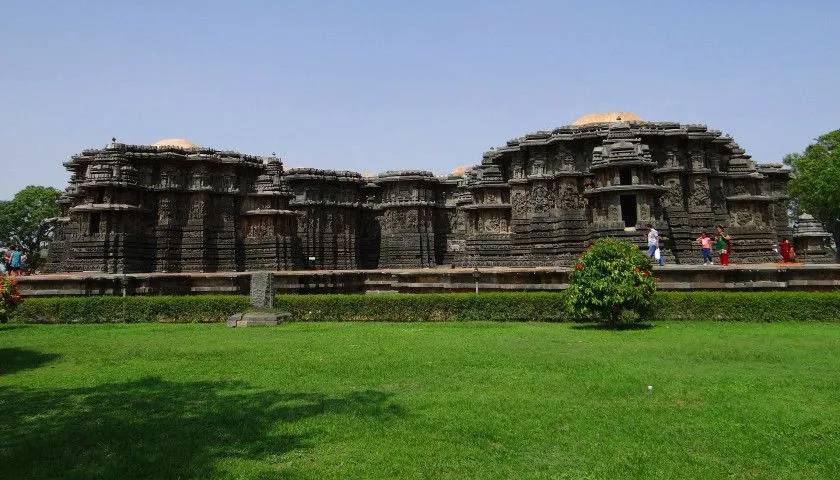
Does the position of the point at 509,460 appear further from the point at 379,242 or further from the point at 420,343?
the point at 379,242

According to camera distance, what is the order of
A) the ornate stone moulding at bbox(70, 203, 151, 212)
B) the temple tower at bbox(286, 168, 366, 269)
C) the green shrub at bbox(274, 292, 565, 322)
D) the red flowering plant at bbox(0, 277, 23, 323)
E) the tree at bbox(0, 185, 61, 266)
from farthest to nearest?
the tree at bbox(0, 185, 61, 266) → the temple tower at bbox(286, 168, 366, 269) → the ornate stone moulding at bbox(70, 203, 151, 212) → the green shrub at bbox(274, 292, 565, 322) → the red flowering plant at bbox(0, 277, 23, 323)

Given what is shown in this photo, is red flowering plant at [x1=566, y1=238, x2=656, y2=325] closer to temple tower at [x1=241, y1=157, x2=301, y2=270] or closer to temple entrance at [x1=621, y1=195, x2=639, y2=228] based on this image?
temple entrance at [x1=621, y1=195, x2=639, y2=228]

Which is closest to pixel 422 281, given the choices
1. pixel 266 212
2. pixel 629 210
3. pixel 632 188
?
pixel 632 188

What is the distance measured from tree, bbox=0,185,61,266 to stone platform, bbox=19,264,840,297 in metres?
45.0

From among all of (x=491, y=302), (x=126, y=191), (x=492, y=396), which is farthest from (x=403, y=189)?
(x=492, y=396)

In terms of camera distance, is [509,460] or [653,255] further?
[653,255]

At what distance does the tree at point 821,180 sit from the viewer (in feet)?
146

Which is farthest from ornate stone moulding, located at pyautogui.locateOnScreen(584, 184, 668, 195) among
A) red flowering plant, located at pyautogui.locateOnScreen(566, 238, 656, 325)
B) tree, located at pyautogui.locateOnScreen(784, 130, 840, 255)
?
tree, located at pyautogui.locateOnScreen(784, 130, 840, 255)

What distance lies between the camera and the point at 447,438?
5.12 metres

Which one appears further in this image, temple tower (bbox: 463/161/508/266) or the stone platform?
temple tower (bbox: 463/161/508/266)

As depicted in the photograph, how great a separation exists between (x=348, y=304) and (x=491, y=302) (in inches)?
171

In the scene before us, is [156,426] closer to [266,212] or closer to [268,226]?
[266,212]

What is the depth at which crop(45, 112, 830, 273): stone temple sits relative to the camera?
2531 centimetres

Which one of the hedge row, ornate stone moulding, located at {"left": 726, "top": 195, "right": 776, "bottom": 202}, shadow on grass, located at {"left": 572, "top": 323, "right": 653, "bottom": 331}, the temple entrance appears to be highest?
ornate stone moulding, located at {"left": 726, "top": 195, "right": 776, "bottom": 202}
